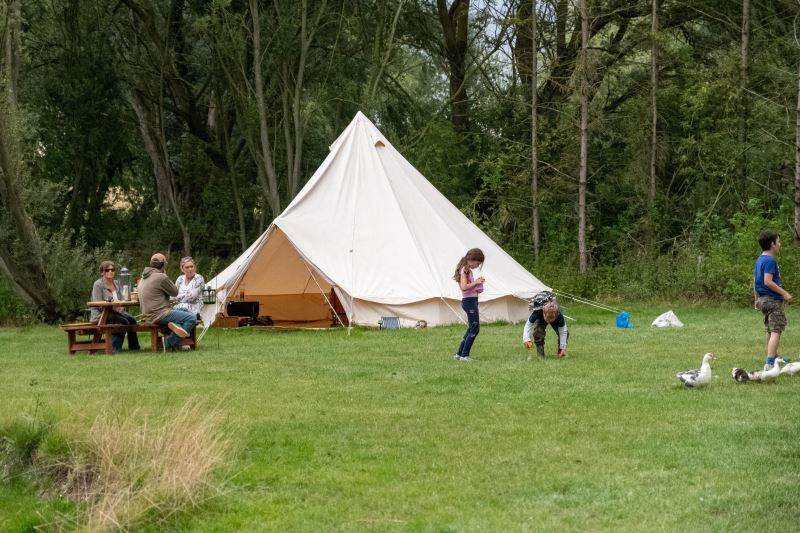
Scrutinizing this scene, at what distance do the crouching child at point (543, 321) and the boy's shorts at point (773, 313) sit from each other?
2.06 meters

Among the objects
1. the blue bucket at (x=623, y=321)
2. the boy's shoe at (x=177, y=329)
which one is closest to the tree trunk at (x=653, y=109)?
the blue bucket at (x=623, y=321)

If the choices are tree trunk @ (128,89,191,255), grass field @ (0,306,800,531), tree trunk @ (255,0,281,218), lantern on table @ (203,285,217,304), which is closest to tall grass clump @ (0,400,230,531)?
grass field @ (0,306,800,531)

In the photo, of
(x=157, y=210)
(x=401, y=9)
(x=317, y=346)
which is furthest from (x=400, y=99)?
(x=317, y=346)

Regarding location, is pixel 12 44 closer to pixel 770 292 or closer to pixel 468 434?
pixel 770 292

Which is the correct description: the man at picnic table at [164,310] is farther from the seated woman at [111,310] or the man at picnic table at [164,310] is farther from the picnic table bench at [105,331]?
the seated woman at [111,310]

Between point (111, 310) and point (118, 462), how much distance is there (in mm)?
7822

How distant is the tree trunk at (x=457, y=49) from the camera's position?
25.6 meters

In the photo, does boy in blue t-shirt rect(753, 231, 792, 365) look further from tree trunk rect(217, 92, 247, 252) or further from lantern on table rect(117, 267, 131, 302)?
tree trunk rect(217, 92, 247, 252)

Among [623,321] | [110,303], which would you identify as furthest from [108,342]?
[623,321]

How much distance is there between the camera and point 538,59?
955 inches

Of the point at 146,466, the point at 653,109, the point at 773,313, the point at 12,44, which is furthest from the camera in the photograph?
the point at 653,109

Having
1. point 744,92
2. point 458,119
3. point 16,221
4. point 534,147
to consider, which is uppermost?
point 458,119

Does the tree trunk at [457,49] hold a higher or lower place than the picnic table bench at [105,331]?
higher

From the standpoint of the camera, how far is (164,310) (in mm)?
13031
